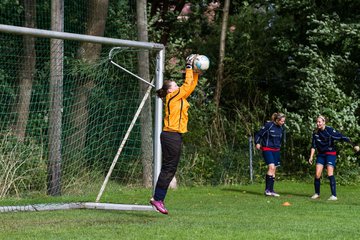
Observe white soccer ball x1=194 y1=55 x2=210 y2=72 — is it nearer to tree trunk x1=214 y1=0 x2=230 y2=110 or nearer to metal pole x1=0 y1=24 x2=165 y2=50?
metal pole x1=0 y1=24 x2=165 y2=50

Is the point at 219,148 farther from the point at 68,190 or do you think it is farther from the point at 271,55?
the point at 68,190

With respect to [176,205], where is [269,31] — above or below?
above

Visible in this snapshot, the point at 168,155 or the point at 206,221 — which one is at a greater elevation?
the point at 168,155

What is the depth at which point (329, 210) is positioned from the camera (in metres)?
14.3

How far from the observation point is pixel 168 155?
12.1 m

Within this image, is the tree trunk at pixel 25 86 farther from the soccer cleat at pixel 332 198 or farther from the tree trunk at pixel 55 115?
the soccer cleat at pixel 332 198

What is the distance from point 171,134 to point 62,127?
3458mm

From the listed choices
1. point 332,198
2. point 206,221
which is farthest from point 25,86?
point 332,198

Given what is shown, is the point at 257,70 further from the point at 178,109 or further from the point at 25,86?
the point at 178,109

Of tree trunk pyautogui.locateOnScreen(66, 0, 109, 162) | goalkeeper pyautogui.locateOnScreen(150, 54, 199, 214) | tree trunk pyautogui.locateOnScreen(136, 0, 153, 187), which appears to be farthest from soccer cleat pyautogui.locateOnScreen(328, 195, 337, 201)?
goalkeeper pyautogui.locateOnScreen(150, 54, 199, 214)

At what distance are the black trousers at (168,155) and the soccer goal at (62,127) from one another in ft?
7.19

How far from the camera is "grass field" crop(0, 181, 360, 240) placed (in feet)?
34.0

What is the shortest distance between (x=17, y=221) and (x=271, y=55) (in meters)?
15.3

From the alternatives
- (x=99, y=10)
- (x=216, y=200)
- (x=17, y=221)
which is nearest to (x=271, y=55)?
(x=99, y=10)
